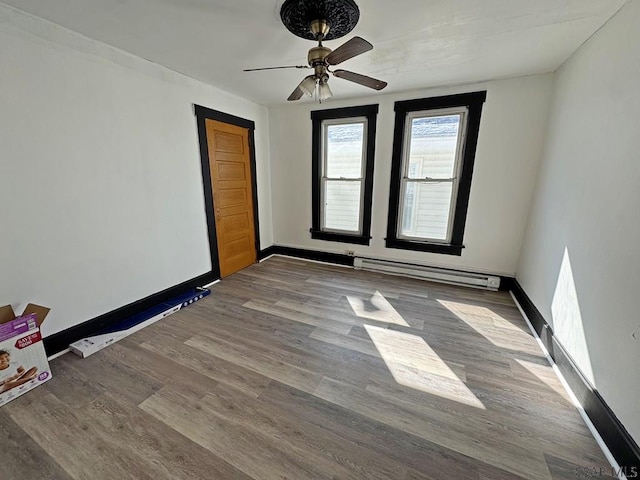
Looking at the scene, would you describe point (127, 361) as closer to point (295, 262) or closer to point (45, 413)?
point (45, 413)

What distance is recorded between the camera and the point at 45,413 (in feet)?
5.18

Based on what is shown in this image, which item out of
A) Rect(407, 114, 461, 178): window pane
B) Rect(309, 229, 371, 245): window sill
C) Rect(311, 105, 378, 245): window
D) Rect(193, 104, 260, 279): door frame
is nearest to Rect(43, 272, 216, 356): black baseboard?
Rect(193, 104, 260, 279): door frame

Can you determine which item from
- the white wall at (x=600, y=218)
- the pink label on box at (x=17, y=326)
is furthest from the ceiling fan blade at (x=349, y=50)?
the pink label on box at (x=17, y=326)

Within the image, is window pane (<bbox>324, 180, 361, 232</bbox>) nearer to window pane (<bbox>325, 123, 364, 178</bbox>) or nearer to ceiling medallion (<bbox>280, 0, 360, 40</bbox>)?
window pane (<bbox>325, 123, 364, 178</bbox>)

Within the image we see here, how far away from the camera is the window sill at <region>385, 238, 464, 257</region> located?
3.42 metres

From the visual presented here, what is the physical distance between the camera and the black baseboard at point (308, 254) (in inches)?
163

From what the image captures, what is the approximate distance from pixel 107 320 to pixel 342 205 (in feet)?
10.2

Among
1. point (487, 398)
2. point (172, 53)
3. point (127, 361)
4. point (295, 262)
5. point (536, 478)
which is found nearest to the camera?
point (536, 478)

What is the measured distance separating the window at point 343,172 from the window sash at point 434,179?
1.42ft

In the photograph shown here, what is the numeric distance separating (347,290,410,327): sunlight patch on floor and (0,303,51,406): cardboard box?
2.53m

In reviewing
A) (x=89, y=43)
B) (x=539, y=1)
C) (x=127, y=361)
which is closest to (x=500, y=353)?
(x=539, y=1)

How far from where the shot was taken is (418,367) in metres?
1.97

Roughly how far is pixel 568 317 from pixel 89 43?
4.30m

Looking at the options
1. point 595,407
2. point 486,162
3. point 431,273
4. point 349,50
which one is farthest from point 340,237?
point 595,407
